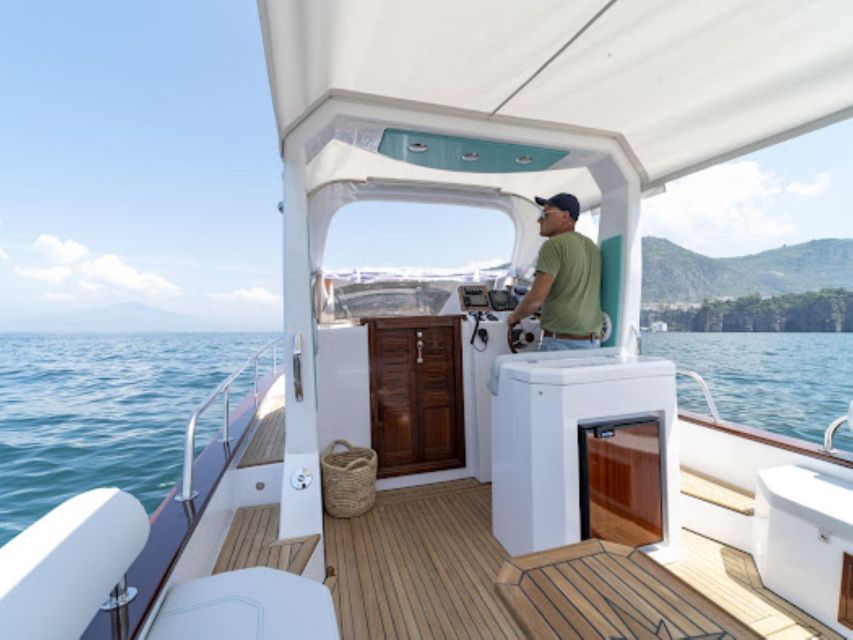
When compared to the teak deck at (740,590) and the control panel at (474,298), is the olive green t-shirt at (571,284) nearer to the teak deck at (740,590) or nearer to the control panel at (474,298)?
the control panel at (474,298)

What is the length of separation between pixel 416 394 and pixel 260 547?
1.30 m

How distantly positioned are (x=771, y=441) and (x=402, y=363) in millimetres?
2028

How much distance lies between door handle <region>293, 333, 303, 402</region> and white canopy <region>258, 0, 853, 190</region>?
1.07m

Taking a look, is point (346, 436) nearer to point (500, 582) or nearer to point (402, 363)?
point (402, 363)

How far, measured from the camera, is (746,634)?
69cm

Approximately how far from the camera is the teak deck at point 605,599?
73cm

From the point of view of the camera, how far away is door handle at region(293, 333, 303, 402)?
1.87 m

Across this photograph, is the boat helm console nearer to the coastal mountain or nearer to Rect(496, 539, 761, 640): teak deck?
Rect(496, 539, 761, 640): teak deck

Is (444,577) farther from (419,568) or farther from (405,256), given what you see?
(405,256)

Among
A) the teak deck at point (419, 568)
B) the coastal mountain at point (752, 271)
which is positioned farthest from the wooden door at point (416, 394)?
the coastal mountain at point (752, 271)

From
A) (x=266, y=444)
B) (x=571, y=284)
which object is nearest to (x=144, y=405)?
(x=266, y=444)

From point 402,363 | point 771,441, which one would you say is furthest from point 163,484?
point 771,441

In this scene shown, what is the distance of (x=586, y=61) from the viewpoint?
5.27 ft

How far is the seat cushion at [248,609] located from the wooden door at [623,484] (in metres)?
1.10
